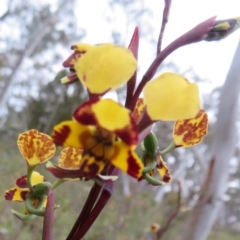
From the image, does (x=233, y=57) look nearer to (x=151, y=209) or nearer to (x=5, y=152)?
(x=151, y=209)

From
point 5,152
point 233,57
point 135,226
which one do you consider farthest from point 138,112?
point 5,152

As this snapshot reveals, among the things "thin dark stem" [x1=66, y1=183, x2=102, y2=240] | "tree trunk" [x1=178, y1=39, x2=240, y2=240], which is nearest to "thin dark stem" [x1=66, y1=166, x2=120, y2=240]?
"thin dark stem" [x1=66, y1=183, x2=102, y2=240]

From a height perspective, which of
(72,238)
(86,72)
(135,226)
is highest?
(86,72)

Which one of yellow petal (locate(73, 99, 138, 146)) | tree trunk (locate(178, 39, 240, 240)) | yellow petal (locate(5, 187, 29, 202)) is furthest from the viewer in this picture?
tree trunk (locate(178, 39, 240, 240))

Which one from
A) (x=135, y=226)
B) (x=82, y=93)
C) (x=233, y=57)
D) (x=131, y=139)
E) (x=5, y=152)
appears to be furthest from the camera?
(x=82, y=93)

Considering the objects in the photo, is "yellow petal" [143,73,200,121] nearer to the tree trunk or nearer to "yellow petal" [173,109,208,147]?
"yellow petal" [173,109,208,147]

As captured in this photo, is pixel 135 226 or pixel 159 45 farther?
pixel 135 226

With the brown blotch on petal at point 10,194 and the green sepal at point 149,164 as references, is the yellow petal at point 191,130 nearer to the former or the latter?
the green sepal at point 149,164
